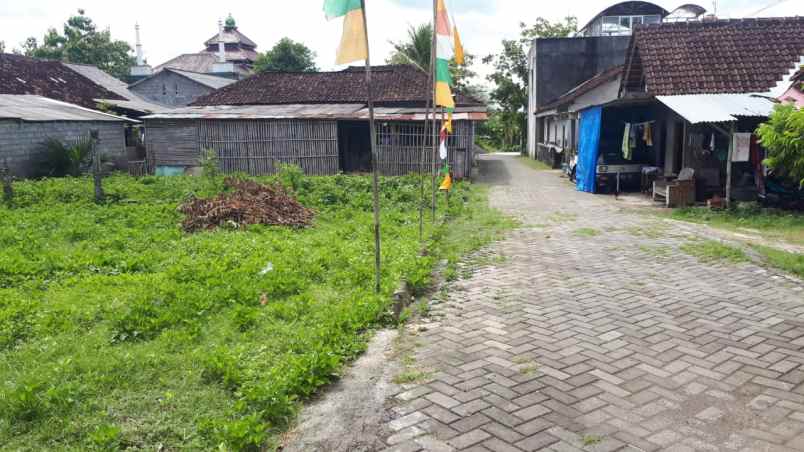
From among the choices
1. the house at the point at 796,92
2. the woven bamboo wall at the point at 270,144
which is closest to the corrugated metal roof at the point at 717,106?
the house at the point at 796,92

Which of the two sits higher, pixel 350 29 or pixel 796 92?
pixel 350 29

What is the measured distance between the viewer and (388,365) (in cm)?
450

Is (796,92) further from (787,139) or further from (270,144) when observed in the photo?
(270,144)

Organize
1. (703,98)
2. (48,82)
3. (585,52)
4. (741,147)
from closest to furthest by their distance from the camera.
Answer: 1. (741,147)
2. (703,98)
3. (48,82)
4. (585,52)

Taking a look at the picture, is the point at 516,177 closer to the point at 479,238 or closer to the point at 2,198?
the point at 479,238

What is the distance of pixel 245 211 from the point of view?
10586 millimetres

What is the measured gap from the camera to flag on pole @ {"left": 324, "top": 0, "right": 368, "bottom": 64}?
5.55 m

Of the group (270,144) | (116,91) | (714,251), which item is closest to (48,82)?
(116,91)

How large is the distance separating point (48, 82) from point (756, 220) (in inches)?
1181

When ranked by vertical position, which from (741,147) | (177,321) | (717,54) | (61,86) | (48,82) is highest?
(48,82)

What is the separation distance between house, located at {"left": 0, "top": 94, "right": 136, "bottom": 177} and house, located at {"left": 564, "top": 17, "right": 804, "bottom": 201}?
16.3 metres

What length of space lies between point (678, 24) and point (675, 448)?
1468 centimetres

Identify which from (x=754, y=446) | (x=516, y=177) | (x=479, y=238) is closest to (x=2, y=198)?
(x=479, y=238)

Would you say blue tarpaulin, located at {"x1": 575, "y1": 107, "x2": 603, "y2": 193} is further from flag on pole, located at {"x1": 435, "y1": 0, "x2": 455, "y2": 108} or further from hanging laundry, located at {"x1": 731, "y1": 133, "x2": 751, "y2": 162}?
flag on pole, located at {"x1": 435, "y1": 0, "x2": 455, "y2": 108}
